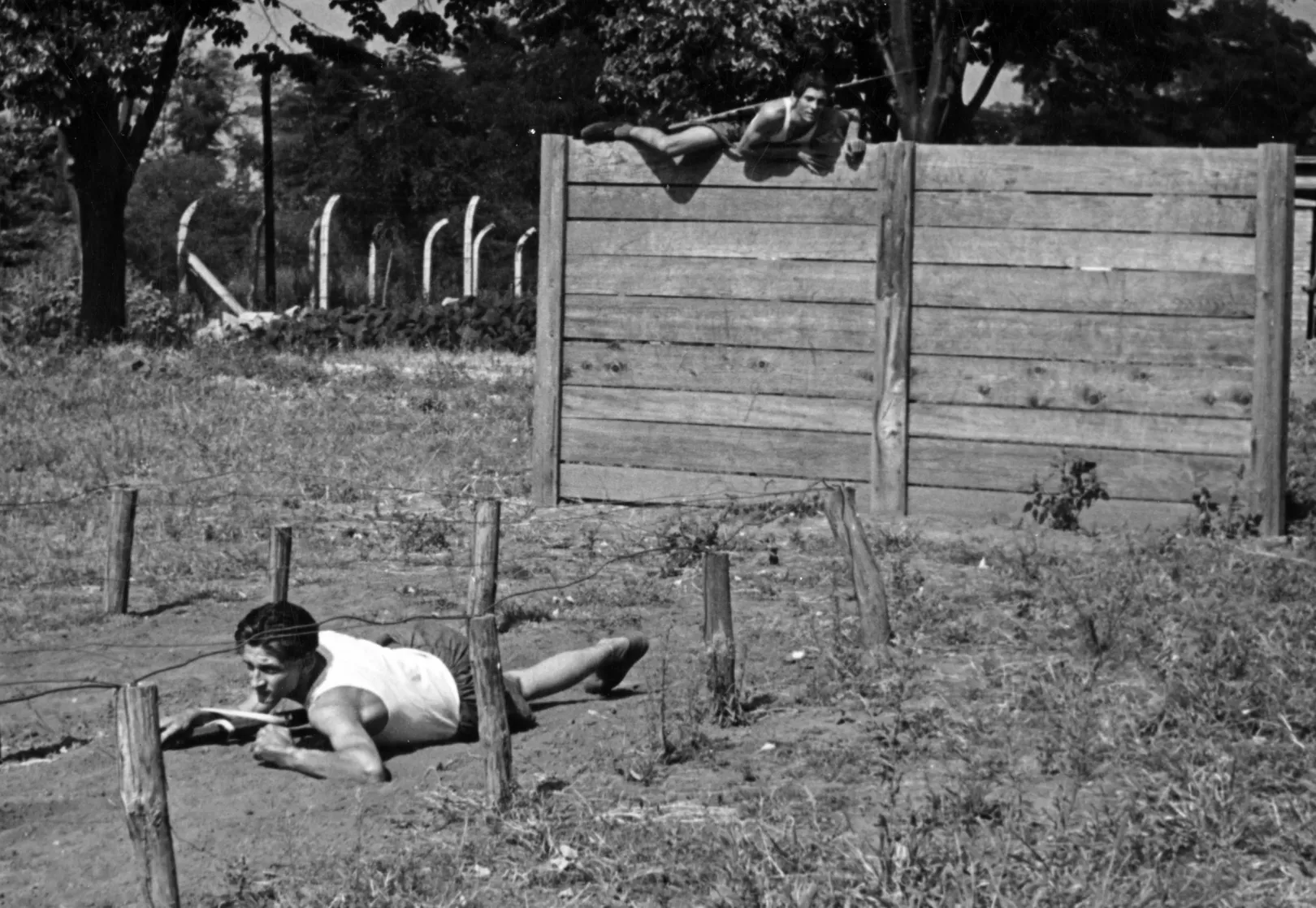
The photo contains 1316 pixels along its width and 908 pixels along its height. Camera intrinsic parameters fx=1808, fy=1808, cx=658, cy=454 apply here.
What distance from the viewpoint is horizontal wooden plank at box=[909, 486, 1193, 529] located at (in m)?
9.26

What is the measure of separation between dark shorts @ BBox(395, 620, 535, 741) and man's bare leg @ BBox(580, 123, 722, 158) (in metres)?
4.03

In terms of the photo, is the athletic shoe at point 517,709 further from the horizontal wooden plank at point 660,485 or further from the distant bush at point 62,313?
the distant bush at point 62,313

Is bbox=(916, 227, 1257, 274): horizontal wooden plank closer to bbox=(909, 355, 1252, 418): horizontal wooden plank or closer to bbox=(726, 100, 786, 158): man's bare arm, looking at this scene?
bbox=(909, 355, 1252, 418): horizontal wooden plank

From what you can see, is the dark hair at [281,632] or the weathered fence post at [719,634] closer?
the dark hair at [281,632]

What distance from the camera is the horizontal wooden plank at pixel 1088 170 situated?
9031mm

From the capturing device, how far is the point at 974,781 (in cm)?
516

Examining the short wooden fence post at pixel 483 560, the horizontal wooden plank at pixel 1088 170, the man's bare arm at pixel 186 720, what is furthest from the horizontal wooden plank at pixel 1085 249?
the man's bare arm at pixel 186 720

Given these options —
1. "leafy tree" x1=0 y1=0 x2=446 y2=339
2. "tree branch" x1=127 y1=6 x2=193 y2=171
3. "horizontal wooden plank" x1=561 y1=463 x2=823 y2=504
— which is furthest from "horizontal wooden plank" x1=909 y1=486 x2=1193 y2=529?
"tree branch" x1=127 y1=6 x2=193 y2=171

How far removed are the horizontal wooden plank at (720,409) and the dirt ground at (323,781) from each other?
3.32 ft

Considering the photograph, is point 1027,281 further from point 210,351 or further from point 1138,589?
point 210,351

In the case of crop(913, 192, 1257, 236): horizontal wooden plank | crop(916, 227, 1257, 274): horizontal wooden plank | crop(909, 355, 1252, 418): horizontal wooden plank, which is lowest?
crop(909, 355, 1252, 418): horizontal wooden plank

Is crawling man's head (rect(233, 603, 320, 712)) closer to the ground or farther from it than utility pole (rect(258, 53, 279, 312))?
closer to the ground

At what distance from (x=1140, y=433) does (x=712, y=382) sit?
7.62 feet

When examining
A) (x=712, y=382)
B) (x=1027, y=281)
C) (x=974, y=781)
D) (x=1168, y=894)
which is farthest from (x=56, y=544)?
(x=1168, y=894)
